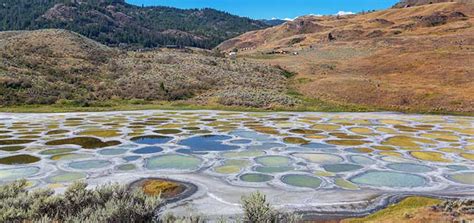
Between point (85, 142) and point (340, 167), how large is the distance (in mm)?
13129

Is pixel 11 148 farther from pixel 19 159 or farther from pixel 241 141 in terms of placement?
pixel 241 141

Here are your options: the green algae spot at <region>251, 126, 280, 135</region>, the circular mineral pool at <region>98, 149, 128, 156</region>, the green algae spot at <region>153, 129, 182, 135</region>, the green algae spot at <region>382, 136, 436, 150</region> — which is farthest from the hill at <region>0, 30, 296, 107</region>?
the circular mineral pool at <region>98, 149, 128, 156</region>

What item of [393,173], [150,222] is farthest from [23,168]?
[393,173]

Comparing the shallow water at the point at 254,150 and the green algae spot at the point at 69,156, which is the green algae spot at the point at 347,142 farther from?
the green algae spot at the point at 69,156

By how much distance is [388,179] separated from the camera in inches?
588

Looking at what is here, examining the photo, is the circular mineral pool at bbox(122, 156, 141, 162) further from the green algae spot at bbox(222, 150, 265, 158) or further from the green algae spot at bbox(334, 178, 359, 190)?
the green algae spot at bbox(334, 178, 359, 190)

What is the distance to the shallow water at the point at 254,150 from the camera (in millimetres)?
14953

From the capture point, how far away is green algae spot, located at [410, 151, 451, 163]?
59.4ft

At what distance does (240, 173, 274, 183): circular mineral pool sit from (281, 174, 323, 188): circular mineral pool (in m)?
0.58

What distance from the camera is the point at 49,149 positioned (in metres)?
20.0

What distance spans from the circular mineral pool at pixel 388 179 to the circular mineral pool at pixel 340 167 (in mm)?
773

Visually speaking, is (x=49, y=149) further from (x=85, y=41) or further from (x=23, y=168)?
(x=85, y=41)

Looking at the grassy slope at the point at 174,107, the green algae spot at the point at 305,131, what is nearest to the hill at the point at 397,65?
the grassy slope at the point at 174,107

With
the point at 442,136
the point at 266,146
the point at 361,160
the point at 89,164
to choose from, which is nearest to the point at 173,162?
the point at 89,164
